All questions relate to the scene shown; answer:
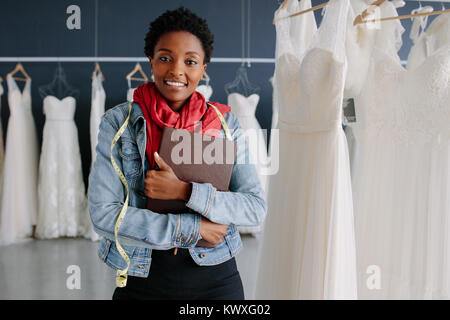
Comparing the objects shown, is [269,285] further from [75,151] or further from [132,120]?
[75,151]

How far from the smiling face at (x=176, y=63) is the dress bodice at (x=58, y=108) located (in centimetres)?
204

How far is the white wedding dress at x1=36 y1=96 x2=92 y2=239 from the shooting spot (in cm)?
242

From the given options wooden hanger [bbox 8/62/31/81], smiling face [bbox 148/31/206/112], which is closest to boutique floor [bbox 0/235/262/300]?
wooden hanger [bbox 8/62/31/81]

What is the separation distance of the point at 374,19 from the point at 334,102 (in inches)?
13.8

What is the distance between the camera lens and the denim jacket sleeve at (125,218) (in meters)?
0.61

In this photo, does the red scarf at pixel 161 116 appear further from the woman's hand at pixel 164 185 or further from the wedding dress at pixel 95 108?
the wedding dress at pixel 95 108

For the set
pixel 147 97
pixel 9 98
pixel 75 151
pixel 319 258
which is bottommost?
pixel 319 258

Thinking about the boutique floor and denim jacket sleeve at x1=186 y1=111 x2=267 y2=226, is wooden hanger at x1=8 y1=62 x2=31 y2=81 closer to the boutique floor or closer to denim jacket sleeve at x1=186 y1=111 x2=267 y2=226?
the boutique floor

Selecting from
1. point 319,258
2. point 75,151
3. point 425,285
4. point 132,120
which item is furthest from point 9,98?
point 425,285

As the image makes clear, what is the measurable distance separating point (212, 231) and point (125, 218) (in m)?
0.15

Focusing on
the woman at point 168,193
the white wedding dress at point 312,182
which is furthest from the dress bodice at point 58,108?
the woman at point 168,193

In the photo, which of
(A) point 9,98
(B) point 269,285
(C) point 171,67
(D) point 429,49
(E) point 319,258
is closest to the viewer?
(C) point 171,67

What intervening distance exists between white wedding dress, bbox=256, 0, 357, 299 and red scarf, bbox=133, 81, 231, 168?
Answer: 0.30 meters

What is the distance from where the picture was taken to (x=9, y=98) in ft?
7.97
